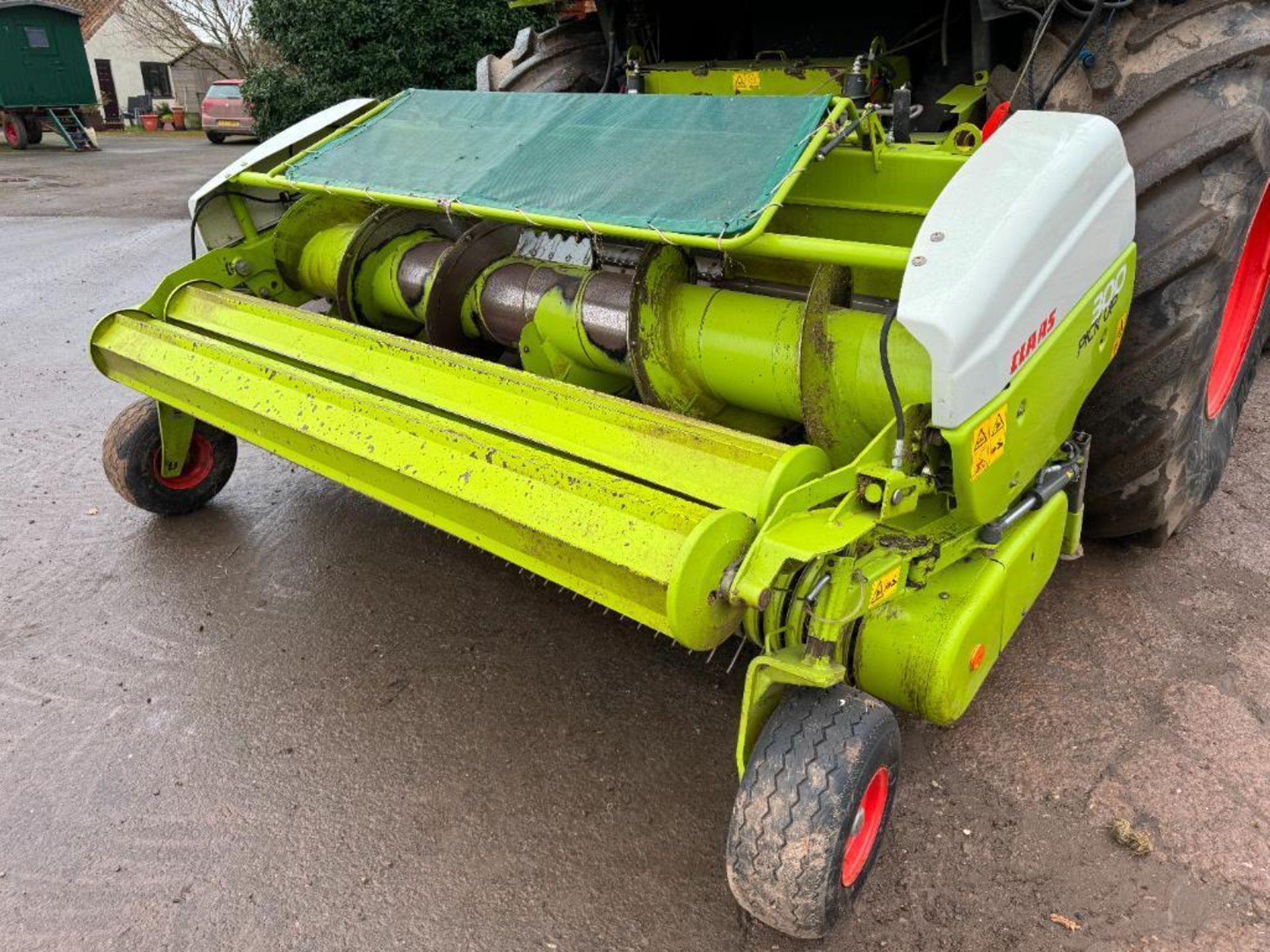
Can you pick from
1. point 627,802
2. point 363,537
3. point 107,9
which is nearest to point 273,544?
point 363,537

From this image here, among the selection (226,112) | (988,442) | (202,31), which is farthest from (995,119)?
(202,31)

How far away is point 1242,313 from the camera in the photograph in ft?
10.0

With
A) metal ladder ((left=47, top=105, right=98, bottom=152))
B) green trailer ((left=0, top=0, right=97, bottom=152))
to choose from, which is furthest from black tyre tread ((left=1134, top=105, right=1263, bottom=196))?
green trailer ((left=0, top=0, right=97, bottom=152))

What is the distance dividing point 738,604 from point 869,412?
680 millimetres

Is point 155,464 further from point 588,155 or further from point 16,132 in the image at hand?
point 16,132

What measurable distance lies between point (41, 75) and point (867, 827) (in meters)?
22.7

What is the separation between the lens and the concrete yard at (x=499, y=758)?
197cm

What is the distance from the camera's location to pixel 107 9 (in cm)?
3069

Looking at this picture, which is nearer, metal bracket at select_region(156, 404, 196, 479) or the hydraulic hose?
the hydraulic hose

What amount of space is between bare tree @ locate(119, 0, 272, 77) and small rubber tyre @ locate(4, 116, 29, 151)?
4.21 metres

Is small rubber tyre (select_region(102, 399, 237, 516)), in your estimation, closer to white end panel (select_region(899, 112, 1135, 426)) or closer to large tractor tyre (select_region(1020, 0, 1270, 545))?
white end panel (select_region(899, 112, 1135, 426))

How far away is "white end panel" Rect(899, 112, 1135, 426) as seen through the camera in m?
1.70

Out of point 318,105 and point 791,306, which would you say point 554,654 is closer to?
point 791,306

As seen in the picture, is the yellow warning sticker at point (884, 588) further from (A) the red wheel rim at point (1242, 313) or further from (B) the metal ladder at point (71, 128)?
(B) the metal ladder at point (71, 128)
